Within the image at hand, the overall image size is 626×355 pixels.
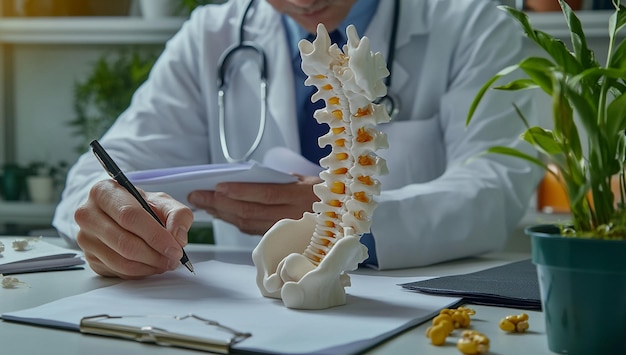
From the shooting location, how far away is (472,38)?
1526mm

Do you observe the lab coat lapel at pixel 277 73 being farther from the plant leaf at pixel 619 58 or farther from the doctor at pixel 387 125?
the plant leaf at pixel 619 58

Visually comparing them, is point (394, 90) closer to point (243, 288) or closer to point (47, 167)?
point (243, 288)

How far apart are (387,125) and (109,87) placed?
120cm

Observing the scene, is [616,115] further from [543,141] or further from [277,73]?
[277,73]

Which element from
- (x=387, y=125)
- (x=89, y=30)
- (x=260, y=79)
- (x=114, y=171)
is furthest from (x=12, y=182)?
(x=114, y=171)

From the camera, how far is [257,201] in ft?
3.74

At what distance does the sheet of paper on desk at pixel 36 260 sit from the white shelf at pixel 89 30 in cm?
134

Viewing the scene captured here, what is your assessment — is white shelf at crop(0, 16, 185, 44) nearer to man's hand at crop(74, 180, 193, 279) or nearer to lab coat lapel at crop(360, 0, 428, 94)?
lab coat lapel at crop(360, 0, 428, 94)

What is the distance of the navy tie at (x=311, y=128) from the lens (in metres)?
1.52

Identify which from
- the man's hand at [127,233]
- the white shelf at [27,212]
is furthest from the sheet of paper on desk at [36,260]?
the white shelf at [27,212]

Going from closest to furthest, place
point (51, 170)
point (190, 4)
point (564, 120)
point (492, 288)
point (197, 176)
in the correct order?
point (564, 120) < point (492, 288) < point (197, 176) < point (190, 4) < point (51, 170)

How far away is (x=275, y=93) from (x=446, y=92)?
314 mm

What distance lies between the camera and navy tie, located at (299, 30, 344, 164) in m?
1.52

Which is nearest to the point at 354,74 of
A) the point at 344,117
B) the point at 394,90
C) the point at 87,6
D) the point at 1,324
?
the point at 344,117
